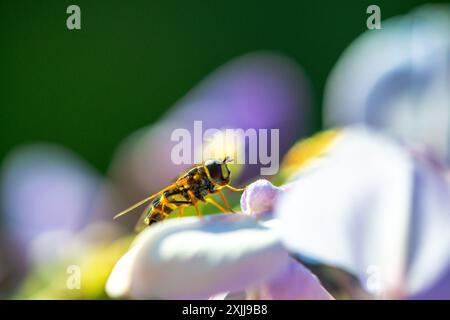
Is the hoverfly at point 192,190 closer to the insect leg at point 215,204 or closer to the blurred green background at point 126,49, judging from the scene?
the insect leg at point 215,204

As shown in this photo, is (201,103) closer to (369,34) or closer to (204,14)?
(204,14)

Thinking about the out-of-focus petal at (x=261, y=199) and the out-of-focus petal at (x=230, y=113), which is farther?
the out-of-focus petal at (x=230, y=113)

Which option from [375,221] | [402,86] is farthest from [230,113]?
[375,221]

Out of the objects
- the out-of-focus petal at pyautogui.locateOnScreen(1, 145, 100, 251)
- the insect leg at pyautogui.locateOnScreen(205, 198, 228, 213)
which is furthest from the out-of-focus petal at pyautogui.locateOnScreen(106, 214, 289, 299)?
the out-of-focus petal at pyautogui.locateOnScreen(1, 145, 100, 251)

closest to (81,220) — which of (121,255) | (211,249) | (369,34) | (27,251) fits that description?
(27,251)

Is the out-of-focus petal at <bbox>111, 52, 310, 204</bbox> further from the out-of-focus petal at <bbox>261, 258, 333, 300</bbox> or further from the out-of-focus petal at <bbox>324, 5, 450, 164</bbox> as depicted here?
the out-of-focus petal at <bbox>261, 258, 333, 300</bbox>

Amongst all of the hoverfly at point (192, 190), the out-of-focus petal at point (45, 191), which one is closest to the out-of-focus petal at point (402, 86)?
the hoverfly at point (192, 190)
